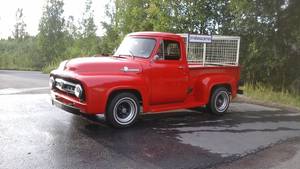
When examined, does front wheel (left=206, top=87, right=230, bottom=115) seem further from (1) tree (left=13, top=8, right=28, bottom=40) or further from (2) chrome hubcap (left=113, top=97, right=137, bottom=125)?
(1) tree (left=13, top=8, right=28, bottom=40)

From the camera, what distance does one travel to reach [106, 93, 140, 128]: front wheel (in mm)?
7285

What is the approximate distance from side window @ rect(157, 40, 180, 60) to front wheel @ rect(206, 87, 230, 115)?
5.17ft

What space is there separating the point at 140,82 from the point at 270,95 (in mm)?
6313

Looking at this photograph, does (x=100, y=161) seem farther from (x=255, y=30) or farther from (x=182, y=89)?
(x=255, y=30)

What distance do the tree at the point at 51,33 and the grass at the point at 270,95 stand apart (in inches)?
652

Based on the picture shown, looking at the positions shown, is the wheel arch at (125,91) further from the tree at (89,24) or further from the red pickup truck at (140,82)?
the tree at (89,24)

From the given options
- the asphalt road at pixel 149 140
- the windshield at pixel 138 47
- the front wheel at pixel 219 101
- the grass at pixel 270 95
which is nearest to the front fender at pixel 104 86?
the asphalt road at pixel 149 140

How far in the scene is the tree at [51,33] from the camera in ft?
85.2

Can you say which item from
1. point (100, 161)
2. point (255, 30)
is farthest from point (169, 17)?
point (100, 161)

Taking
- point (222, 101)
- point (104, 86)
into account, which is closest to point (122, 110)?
point (104, 86)

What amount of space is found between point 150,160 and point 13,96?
6547 millimetres

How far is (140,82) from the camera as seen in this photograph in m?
7.58

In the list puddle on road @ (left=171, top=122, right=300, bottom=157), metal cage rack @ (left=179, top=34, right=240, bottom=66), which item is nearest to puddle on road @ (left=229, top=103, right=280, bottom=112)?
metal cage rack @ (left=179, top=34, right=240, bottom=66)

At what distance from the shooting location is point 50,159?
5496mm
